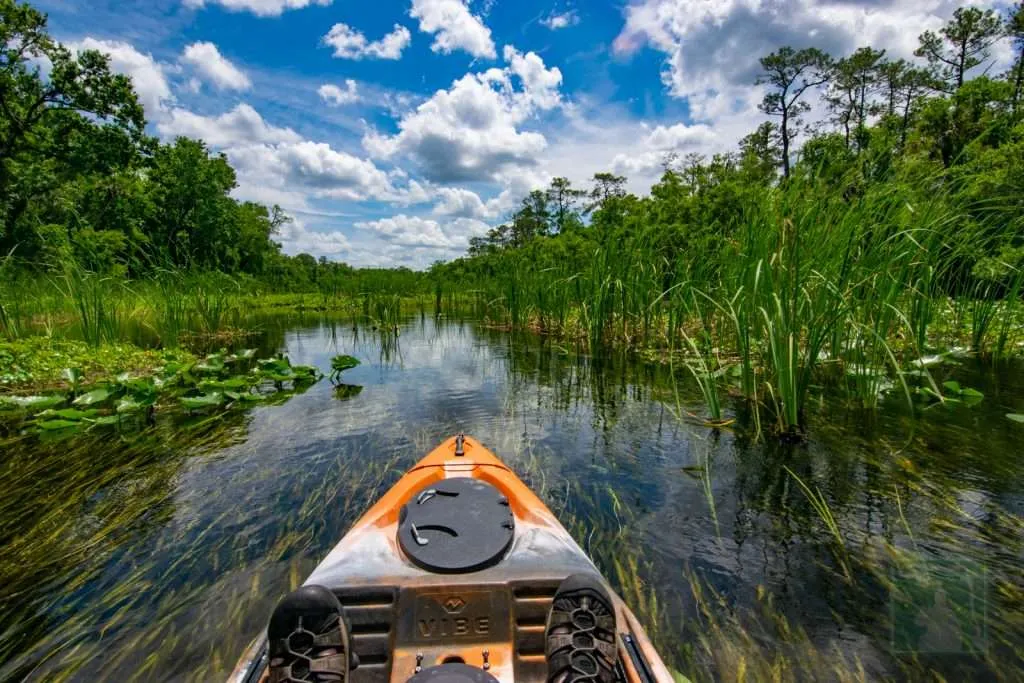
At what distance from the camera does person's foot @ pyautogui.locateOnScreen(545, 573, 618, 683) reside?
140 centimetres

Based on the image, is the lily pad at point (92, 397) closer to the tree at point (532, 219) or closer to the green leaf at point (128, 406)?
the green leaf at point (128, 406)

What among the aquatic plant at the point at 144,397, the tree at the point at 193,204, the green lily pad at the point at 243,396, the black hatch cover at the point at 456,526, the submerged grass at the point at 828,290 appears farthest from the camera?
the tree at the point at 193,204

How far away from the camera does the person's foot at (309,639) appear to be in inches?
54.4

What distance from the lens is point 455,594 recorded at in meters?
1.71

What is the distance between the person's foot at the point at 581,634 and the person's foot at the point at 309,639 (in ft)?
2.18

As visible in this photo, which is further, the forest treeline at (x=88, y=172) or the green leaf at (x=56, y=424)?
the forest treeline at (x=88, y=172)

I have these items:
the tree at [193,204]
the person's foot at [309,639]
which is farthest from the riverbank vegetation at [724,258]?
the person's foot at [309,639]

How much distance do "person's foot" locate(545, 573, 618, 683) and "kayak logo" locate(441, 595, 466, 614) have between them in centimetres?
36

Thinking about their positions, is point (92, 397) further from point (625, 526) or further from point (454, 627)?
point (625, 526)

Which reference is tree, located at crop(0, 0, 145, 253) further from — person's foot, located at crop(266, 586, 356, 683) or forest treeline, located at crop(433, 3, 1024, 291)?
person's foot, located at crop(266, 586, 356, 683)

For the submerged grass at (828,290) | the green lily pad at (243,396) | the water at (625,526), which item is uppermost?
the submerged grass at (828,290)

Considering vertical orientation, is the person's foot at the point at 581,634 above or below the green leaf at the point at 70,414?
above

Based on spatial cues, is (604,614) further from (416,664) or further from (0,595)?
(0,595)

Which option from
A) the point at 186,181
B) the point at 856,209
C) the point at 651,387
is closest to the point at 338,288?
the point at 651,387
